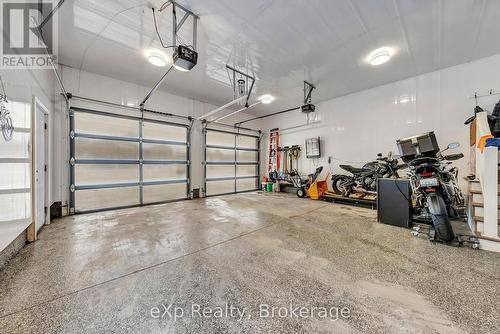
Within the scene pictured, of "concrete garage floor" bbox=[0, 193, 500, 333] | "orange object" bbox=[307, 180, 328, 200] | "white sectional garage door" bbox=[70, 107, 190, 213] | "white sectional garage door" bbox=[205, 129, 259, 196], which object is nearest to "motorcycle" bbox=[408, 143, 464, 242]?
"concrete garage floor" bbox=[0, 193, 500, 333]

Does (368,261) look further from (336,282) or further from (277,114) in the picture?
(277,114)

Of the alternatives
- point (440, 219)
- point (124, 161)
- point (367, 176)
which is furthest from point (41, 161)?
point (367, 176)

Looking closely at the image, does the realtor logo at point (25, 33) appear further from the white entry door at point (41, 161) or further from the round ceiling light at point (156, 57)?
the round ceiling light at point (156, 57)

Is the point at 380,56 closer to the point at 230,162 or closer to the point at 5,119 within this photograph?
the point at 230,162

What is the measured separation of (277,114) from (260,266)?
21.2 feet

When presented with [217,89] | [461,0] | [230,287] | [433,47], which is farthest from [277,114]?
[230,287]

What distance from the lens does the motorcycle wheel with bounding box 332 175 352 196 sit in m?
5.00

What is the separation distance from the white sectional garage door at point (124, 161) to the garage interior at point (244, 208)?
0.04 meters

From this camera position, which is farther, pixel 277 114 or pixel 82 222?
pixel 277 114

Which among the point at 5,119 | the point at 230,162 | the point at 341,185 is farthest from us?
the point at 230,162

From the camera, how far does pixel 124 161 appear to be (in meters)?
4.57

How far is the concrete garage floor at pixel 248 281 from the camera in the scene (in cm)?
116

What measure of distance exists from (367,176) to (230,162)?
4468mm

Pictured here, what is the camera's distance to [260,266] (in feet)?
5.98
